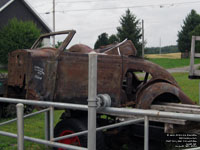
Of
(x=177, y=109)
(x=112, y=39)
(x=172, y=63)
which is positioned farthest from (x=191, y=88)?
(x=112, y=39)

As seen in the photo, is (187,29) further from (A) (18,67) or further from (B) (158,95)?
(A) (18,67)

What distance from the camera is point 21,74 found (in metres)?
5.39

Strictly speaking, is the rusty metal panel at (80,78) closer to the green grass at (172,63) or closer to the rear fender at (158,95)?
the rear fender at (158,95)

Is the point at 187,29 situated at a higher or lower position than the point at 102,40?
higher

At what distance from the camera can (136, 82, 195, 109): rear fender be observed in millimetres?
5270

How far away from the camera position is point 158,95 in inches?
212

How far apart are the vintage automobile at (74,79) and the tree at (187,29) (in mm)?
50956

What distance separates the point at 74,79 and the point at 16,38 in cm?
2525

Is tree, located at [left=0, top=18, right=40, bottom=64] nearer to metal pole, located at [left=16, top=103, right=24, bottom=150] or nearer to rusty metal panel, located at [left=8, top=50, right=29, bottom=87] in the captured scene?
rusty metal panel, located at [left=8, top=50, right=29, bottom=87]

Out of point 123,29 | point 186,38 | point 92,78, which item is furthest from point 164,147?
point 186,38

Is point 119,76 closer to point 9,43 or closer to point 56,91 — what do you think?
point 56,91

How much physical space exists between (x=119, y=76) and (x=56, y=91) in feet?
3.43

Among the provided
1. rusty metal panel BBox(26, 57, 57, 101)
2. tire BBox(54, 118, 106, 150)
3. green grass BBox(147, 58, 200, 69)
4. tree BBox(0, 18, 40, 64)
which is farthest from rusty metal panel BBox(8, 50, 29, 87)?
green grass BBox(147, 58, 200, 69)

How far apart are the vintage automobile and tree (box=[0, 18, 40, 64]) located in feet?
78.9
